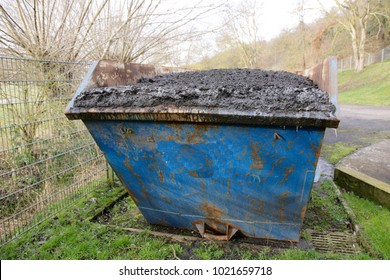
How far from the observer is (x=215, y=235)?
2.73 meters

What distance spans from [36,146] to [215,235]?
7.38 ft

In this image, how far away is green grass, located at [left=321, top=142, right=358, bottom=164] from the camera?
5.61 meters

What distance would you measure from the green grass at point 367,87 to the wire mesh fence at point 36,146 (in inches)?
601

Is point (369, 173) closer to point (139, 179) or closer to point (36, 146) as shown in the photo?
point (139, 179)

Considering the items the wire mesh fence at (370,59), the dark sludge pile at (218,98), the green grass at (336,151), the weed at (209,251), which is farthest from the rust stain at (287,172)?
the wire mesh fence at (370,59)

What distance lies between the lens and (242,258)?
2.50 metres

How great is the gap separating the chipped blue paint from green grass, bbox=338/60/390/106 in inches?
585

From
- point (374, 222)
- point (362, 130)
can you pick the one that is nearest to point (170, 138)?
point (374, 222)

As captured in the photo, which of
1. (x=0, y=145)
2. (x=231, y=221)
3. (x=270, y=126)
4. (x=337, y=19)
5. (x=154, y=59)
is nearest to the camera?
(x=270, y=126)

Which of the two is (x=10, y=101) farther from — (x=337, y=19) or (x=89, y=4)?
(x=337, y=19)

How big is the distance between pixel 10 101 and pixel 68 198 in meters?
1.33

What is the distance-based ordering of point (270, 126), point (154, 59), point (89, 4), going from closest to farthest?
point (270, 126)
point (89, 4)
point (154, 59)

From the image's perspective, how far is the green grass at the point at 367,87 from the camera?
16092 millimetres

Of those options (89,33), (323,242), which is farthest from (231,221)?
(89,33)
